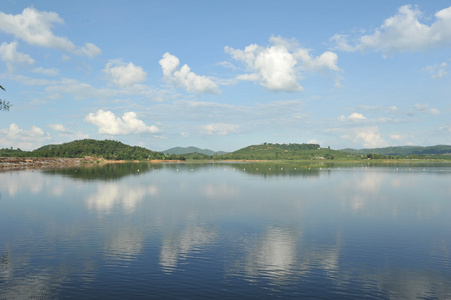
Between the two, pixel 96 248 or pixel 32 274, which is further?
pixel 96 248

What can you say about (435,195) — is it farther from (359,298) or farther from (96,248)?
(96,248)

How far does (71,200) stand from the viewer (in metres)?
53.1

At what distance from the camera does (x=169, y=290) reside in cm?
1845

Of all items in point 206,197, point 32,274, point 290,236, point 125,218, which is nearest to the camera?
point 32,274

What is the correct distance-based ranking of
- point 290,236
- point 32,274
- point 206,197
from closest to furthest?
point 32,274 → point 290,236 → point 206,197

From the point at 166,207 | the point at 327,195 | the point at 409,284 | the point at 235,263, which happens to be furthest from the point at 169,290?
the point at 327,195

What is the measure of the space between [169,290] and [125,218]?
21872mm

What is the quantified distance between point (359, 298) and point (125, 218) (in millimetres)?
28749

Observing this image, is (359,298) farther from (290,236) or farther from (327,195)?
(327,195)

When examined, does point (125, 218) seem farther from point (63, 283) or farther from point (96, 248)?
point (63, 283)

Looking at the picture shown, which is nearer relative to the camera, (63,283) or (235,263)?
(63,283)

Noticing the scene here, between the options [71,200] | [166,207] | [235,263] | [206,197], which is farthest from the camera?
[206,197]

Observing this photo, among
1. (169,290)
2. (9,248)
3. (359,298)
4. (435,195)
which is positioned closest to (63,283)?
(169,290)

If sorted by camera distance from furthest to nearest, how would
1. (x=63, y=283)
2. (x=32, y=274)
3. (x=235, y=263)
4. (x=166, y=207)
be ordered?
(x=166, y=207), (x=235, y=263), (x=32, y=274), (x=63, y=283)
